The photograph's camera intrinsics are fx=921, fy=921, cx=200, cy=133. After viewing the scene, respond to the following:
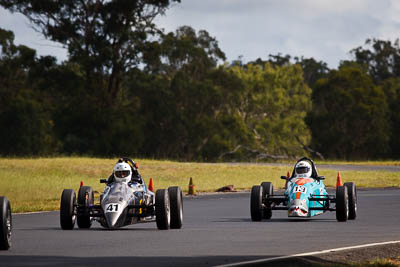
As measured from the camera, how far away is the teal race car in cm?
2091

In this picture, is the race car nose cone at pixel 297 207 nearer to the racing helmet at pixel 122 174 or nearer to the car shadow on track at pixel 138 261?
the racing helmet at pixel 122 174

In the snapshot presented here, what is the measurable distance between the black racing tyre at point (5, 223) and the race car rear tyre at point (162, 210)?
407 centimetres

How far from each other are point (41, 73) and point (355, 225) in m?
57.2

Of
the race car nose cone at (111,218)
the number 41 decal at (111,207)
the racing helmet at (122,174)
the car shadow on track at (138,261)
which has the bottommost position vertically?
the car shadow on track at (138,261)

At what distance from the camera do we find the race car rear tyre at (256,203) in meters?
21.1

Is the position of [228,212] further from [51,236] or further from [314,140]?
[314,140]

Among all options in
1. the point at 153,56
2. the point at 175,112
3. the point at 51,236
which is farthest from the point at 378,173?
the point at 51,236

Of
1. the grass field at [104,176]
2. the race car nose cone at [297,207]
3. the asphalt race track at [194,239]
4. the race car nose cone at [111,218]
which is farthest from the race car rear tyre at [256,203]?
the grass field at [104,176]

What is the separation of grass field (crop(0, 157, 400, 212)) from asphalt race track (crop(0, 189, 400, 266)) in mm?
11500

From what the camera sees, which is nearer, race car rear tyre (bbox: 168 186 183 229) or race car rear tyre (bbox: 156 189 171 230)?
race car rear tyre (bbox: 156 189 171 230)

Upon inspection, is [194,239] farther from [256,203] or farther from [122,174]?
[256,203]

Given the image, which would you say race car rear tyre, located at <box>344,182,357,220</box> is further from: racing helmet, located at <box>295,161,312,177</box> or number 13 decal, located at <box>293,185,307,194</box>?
number 13 decal, located at <box>293,185,307,194</box>

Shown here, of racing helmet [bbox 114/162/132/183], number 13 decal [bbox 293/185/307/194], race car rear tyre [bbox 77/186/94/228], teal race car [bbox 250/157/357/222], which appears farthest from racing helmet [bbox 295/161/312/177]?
race car rear tyre [bbox 77/186/94/228]

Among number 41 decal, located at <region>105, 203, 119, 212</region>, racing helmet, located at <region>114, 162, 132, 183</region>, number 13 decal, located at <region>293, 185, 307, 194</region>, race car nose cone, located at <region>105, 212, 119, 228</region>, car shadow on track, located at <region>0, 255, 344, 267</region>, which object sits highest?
racing helmet, located at <region>114, 162, 132, 183</region>
